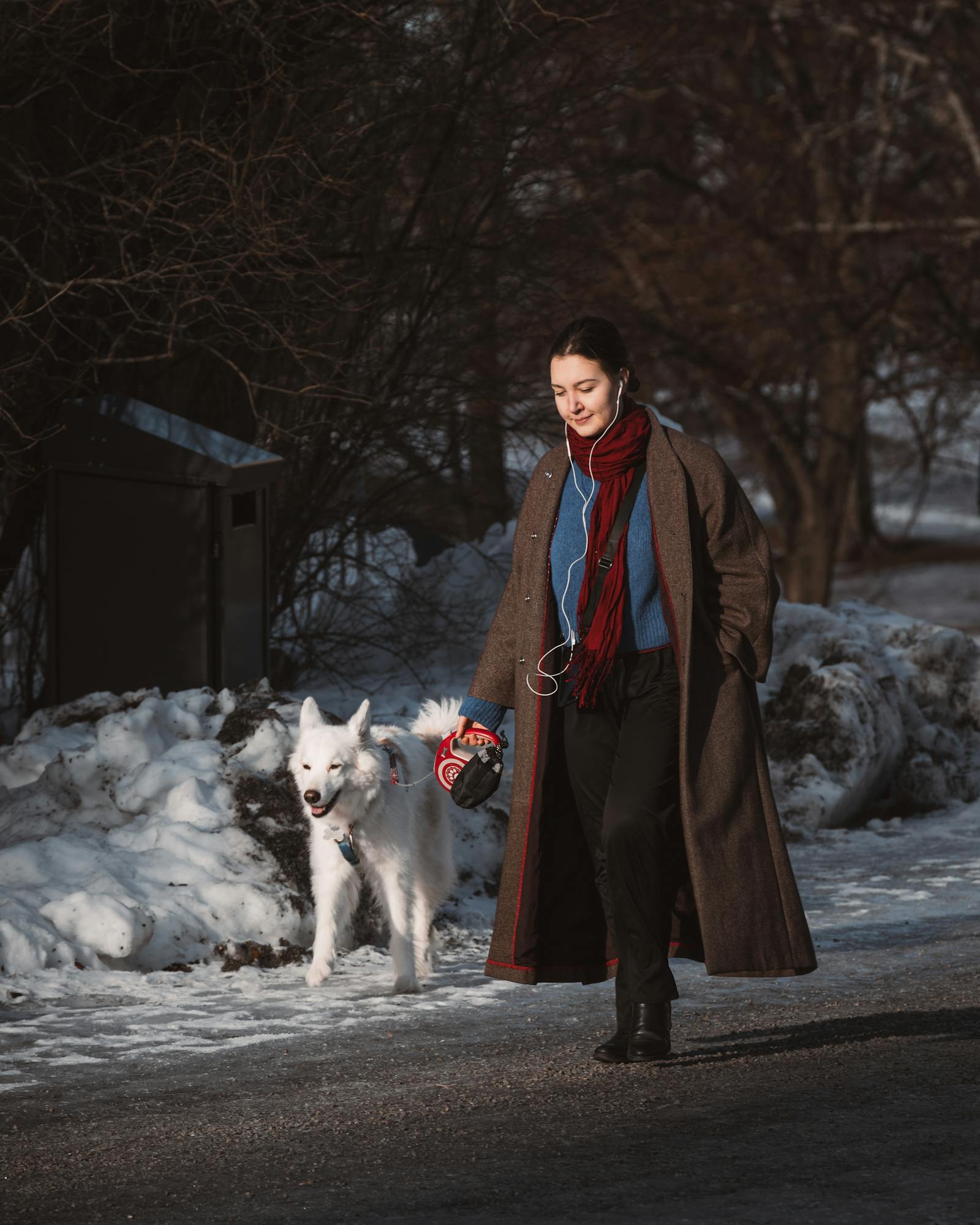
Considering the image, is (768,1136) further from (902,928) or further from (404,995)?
(902,928)

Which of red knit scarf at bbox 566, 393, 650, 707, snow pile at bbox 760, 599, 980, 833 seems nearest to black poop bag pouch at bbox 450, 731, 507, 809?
red knit scarf at bbox 566, 393, 650, 707

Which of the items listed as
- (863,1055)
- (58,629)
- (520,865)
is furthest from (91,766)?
(863,1055)

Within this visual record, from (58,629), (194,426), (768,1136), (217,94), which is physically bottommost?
(768,1136)

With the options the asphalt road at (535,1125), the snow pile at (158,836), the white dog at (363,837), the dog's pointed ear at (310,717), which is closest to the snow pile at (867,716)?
the snow pile at (158,836)

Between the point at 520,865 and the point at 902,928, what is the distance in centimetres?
295

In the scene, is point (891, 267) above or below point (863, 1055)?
above

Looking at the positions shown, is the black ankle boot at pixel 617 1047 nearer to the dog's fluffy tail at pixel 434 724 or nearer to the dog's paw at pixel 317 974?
the dog's paw at pixel 317 974

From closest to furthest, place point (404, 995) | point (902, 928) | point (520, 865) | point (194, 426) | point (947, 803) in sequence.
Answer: point (520, 865) → point (404, 995) → point (902, 928) → point (194, 426) → point (947, 803)

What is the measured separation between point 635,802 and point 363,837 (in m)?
2.06

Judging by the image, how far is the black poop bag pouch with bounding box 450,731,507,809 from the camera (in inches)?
209

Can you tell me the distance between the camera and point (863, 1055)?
5.38 meters

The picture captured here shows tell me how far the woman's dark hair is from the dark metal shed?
13.6 ft

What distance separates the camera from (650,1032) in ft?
16.7

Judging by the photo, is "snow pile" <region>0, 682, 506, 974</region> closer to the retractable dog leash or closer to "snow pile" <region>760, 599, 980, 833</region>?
the retractable dog leash
